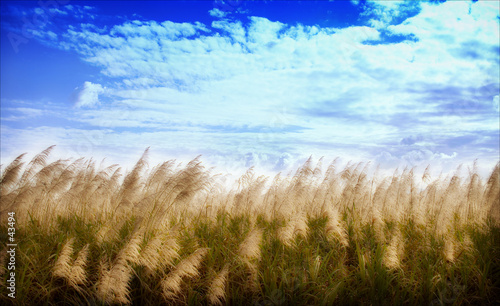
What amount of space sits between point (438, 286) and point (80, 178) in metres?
7.58

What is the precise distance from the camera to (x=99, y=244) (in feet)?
18.0

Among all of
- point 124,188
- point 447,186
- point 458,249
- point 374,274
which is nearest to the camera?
point 374,274

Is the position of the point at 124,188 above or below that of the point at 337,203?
above

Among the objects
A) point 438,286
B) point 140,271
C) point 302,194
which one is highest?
point 302,194

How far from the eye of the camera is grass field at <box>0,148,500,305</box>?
4703 mm

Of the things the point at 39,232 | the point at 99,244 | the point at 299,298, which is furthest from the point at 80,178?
the point at 299,298

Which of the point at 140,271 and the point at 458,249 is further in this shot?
the point at 458,249

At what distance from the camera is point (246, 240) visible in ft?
15.2

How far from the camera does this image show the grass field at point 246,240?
4.70 m

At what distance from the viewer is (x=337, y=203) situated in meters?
8.20

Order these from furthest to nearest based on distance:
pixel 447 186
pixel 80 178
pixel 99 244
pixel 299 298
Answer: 1. pixel 447 186
2. pixel 80 178
3. pixel 99 244
4. pixel 299 298

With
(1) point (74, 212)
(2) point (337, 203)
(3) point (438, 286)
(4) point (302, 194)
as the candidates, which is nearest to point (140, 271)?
(1) point (74, 212)

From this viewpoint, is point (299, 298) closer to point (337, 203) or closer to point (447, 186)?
point (337, 203)

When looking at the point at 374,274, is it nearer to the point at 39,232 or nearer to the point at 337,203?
the point at 337,203
